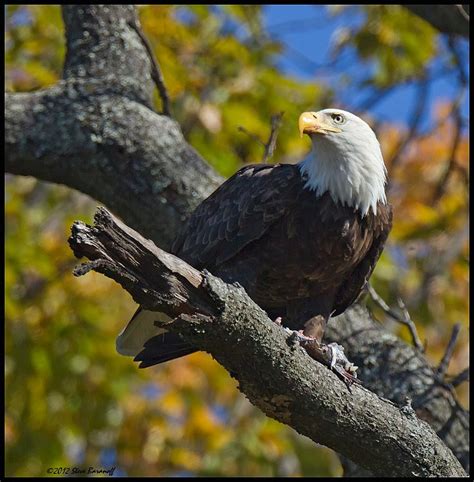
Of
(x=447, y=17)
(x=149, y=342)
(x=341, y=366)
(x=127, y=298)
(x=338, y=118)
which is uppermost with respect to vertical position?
(x=447, y=17)

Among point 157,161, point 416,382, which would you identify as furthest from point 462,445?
point 157,161

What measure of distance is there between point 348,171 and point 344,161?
0.06 metres

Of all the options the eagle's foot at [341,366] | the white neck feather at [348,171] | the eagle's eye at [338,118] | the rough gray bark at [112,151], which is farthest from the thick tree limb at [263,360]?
the rough gray bark at [112,151]

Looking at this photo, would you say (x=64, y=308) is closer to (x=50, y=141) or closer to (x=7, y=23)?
(x=7, y=23)

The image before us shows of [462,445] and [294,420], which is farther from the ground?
[294,420]

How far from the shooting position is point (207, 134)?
23.1 feet

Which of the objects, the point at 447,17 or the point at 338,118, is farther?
the point at 447,17

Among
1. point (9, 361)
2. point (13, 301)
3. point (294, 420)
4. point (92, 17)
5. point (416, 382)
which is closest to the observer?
point (294, 420)

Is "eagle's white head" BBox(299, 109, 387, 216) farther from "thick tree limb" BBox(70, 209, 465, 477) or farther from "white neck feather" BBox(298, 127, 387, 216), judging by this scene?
"thick tree limb" BBox(70, 209, 465, 477)

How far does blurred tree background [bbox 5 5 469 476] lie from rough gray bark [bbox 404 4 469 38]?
0.42 metres

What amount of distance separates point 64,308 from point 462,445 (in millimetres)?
3392

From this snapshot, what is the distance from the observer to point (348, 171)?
450cm

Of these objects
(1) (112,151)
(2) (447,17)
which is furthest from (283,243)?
(2) (447,17)

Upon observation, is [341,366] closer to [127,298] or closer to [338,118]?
[338,118]
